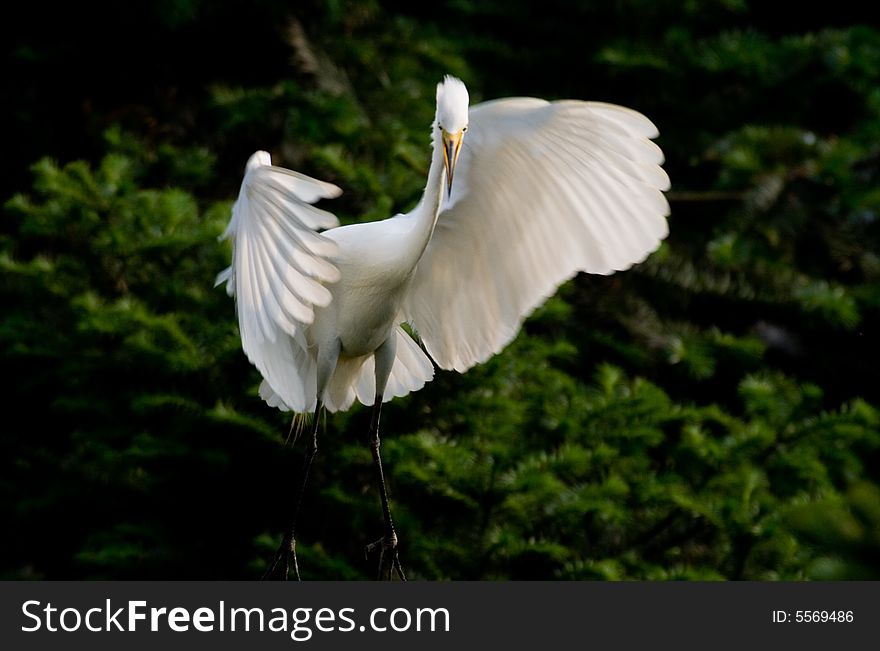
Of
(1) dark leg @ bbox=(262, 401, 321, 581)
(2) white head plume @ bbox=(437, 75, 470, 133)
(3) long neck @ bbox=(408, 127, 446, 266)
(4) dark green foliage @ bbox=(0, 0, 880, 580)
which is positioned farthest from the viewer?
(4) dark green foliage @ bbox=(0, 0, 880, 580)

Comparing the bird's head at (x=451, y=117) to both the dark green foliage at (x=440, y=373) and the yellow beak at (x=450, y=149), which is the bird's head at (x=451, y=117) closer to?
the yellow beak at (x=450, y=149)

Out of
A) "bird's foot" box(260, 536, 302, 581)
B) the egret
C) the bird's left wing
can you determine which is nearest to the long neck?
the egret

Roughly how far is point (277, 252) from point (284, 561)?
885 mm

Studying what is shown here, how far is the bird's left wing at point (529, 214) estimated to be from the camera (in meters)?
2.74

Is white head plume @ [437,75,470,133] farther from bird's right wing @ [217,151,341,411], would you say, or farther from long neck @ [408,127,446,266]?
bird's right wing @ [217,151,341,411]

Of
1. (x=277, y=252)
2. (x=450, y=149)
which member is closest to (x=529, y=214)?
(x=450, y=149)

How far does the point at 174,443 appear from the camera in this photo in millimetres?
3844

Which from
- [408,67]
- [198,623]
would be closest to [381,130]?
[408,67]

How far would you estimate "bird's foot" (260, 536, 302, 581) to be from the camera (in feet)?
9.43

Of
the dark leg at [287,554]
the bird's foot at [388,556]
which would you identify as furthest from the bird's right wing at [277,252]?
the bird's foot at [388,556]

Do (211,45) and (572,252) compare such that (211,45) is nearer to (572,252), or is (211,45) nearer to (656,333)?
(656,333)

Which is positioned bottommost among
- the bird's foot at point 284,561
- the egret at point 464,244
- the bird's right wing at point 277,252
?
the bird's foot at point 284,561

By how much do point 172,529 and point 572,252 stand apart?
1935mm

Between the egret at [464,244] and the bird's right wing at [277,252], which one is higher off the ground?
the egret at [464,244]
